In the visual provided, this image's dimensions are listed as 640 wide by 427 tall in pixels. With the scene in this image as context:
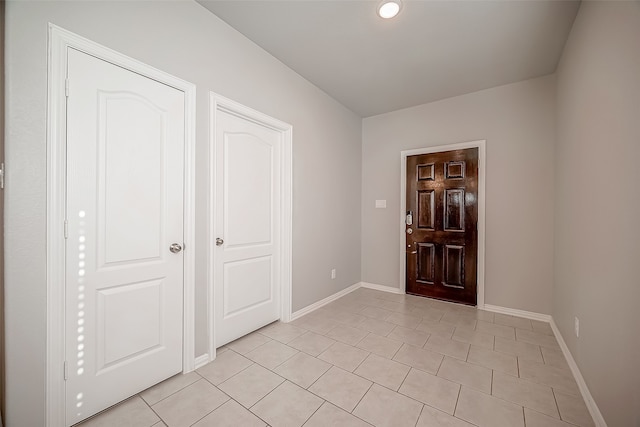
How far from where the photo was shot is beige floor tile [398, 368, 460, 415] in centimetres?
162

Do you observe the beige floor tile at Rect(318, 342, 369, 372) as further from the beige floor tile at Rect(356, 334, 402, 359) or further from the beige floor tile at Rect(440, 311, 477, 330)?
the beige floor tile at Rect(440, 311, 477, 330)

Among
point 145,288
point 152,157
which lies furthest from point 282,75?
point 145,288

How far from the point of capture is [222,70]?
85.0 inches

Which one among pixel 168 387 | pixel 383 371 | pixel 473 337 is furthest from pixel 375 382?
pixel 168 387

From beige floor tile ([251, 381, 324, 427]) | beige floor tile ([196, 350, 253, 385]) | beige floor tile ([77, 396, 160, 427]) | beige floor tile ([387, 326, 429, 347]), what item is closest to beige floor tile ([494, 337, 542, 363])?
beige floor tile ([387, 326, 429, 347])

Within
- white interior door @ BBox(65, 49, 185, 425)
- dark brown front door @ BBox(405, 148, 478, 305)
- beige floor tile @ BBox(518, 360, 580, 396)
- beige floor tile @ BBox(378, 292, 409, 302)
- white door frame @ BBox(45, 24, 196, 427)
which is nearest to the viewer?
white door frame @ BBox(45, 24, 196, 427)

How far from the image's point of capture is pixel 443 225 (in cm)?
350

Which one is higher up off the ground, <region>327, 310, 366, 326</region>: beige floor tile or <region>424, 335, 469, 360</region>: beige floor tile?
<region>424, 335, 469, 360</region>: beige floor tile

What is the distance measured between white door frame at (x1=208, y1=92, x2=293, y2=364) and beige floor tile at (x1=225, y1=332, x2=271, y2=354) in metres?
0.23

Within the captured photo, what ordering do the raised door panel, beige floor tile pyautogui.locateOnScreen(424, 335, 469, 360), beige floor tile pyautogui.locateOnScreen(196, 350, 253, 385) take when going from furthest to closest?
1. beige floor tile pyautogui.locateOnScreen(424, 335, 469, 360)
2. beige floor tile pyautogui.locateOnScreen(196, 350, 253, 385)
3. the raised door panel

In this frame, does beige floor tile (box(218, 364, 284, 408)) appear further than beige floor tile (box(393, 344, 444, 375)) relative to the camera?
No

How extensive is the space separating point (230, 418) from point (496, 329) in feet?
8.85

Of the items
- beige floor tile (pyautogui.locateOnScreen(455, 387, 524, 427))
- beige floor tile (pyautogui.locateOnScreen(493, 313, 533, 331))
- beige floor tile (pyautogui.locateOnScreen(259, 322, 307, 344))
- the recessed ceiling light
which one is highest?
the recessed ceiling light

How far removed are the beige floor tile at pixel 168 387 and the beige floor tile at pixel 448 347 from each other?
198 centimetres
